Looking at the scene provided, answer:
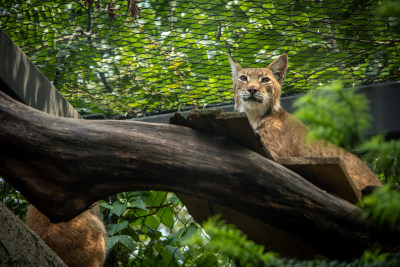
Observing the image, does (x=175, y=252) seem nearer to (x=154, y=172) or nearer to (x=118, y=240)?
(x=118, y=240)

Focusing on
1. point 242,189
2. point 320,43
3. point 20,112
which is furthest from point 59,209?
point 320,43

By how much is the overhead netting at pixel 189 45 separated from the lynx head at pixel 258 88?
0.43ft

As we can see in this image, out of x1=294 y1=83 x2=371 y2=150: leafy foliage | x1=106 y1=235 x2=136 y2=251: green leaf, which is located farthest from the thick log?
x1=106 y1=235 x2=136 y2=251: green leaf

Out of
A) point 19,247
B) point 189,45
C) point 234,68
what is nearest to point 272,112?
point 234,68

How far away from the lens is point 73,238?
10.7 ft

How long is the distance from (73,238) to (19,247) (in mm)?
1220

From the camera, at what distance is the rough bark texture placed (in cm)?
202

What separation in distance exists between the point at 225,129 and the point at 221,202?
14.4 inches

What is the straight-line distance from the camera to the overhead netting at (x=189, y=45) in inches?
136

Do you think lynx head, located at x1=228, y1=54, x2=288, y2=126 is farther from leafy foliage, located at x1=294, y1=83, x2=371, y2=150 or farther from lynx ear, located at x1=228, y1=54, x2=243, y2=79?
leafy foliage, located at x1=294, y1=83, x2=371, y2=150

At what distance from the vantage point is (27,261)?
2.09 meters

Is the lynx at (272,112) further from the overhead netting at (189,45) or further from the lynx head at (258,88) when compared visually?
the overhead netting at (189,45)

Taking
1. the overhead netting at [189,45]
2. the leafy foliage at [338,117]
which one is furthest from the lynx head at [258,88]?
the leafy foliage at [338,117]

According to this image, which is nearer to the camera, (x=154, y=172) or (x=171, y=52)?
(x=154, y=172)
